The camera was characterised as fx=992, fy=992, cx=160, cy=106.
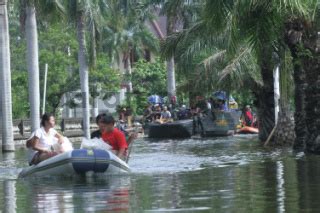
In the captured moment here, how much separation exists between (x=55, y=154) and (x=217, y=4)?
4.42 meters

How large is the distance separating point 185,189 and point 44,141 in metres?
5.02

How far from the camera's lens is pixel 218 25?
20.3 m

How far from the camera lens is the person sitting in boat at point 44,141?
19875mm

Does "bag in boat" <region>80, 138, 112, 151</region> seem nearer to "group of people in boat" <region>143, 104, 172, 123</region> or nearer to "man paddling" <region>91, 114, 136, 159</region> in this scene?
"man paddling" <region>91, 114, 136, 159</region>

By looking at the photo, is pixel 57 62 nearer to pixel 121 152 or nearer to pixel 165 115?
pixel 165 115

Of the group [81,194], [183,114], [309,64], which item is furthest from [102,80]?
[81,194]

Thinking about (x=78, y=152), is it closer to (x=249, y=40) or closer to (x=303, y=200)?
(x=249, y=40)

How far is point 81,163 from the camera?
18.8 meters

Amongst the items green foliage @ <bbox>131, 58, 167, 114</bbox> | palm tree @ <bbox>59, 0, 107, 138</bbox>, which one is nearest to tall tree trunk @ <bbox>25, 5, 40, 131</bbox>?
palm tree @ <bbox>59, 0, 107, 138</bbox>

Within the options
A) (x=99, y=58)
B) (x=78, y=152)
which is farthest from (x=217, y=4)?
(x=99, y=58)

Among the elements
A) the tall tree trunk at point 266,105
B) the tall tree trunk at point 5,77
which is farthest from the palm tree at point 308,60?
the tall tree trunk at point 5,77

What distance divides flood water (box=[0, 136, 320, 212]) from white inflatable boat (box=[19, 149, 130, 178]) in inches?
8.1

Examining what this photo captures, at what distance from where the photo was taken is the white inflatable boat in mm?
18844

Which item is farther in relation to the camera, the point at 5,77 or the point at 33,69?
the point at 33,69
